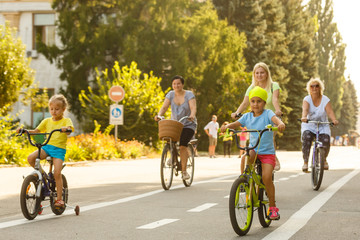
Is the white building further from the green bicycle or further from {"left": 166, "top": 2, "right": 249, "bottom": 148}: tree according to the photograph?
the green bicycle

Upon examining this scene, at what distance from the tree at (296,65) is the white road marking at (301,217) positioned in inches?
1416

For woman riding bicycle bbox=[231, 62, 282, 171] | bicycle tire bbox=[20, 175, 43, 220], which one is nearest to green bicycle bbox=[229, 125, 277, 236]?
bicycle tire bbox=[20, 175, 43, 220]

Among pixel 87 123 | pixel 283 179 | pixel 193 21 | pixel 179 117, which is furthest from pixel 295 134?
pixel 179 117

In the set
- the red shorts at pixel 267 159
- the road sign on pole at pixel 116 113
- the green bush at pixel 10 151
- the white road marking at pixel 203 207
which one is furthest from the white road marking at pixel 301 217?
the road sign on pole at pixel 116 113

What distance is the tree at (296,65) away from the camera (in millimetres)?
48781

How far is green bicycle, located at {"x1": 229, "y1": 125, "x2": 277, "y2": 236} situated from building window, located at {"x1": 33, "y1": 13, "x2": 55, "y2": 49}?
31387 mm

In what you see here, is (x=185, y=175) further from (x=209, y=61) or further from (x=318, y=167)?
(x=209, y=61)

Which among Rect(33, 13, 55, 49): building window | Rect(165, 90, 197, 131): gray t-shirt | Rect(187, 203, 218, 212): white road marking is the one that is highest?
Rect(33, 13, 55, 49): building window

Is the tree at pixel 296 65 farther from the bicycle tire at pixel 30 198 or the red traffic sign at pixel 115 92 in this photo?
the bicycle tire at pixel 30 198

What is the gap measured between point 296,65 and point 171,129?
39.1m

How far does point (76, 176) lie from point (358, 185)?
602 centimetres

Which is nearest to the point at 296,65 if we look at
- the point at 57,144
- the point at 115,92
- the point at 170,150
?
the point at 115,92

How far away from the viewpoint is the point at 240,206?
640cm

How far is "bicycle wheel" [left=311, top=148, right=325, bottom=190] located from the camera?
443 inches
